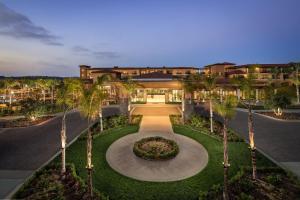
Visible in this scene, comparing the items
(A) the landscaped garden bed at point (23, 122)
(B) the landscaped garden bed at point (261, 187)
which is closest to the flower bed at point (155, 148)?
(B) the landscaped garden bed at point (261, 187)

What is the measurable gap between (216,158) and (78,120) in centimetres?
1850

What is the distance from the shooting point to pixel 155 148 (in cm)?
1775

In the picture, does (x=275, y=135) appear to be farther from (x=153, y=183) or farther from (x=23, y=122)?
(x=23, y=122)

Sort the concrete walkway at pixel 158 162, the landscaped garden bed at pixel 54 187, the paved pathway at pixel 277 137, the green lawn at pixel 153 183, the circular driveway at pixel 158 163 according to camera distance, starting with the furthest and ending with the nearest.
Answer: the paved pathway at pixel 277 137
the concrete walkway at pixel 158 162
the circular driveway at pixel 158 163
the green lawn at pixel 153 183
the landscaped garden bed at pixel 54 187

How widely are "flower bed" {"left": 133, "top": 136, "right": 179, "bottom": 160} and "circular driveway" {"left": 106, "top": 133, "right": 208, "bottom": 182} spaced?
1.12 ft

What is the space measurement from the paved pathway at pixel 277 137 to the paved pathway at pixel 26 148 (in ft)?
55.0

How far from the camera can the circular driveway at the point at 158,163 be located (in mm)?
14078

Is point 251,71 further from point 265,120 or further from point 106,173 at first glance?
point 265,120

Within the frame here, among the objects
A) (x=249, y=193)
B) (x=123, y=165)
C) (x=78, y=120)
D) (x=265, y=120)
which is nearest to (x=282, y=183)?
(x=249, y=193)

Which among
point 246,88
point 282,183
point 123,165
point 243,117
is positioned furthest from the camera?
point 243,117

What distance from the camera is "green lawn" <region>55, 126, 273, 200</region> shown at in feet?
39.3

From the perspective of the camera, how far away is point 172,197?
11.7 m

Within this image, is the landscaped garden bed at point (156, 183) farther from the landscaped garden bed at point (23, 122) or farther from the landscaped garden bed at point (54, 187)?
the landscaped garden bed at point (23, 122)

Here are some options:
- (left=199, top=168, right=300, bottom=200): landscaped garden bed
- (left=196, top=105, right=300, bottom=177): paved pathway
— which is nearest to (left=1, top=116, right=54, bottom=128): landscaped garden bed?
(left=199, top=168, right=300, bottom=200): landscaped garden bed
